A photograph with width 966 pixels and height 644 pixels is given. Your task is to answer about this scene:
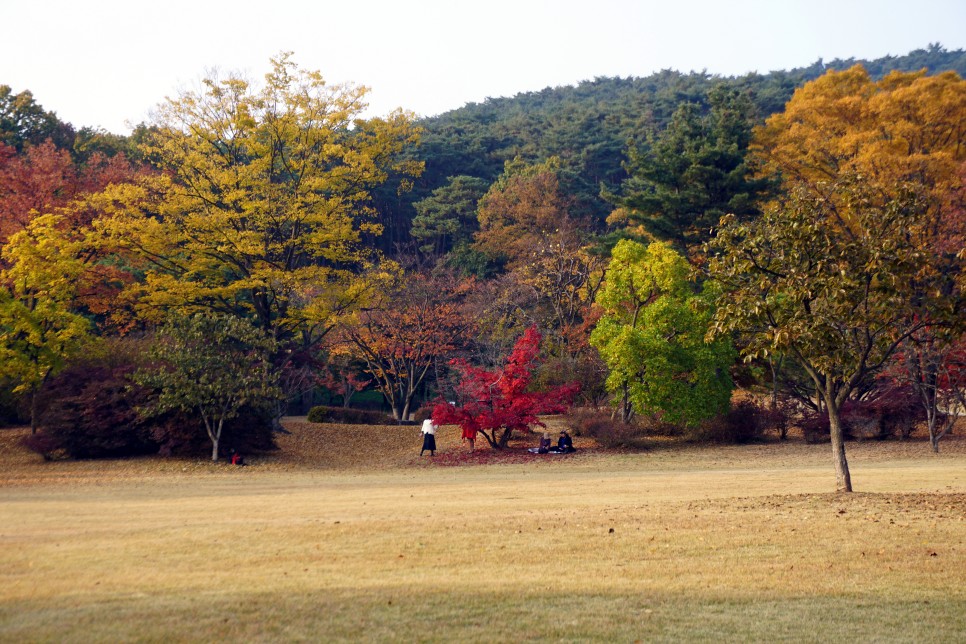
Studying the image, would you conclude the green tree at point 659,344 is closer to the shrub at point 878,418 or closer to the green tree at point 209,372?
the shrub at point 878,418

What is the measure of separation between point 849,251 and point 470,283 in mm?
31675

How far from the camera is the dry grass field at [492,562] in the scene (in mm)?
7555

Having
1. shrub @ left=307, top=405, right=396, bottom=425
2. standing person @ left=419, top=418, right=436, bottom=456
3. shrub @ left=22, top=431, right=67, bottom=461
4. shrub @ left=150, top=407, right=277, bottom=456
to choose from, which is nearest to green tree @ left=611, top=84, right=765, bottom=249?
shrub @ left=307, top=405, right=396, bottom=425

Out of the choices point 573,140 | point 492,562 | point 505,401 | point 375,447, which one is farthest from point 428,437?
point 573,140

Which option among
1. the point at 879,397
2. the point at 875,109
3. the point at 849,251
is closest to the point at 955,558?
the point at 849,251

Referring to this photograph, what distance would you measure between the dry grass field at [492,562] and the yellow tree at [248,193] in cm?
1307

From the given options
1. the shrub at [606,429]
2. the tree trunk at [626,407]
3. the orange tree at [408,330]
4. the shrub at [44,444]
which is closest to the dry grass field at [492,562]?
the shrub at [44,444]

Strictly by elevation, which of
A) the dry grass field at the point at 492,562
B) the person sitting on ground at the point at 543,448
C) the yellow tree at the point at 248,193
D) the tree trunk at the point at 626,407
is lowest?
the dry grass field at the point at 492,562

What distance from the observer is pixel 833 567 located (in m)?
9.88

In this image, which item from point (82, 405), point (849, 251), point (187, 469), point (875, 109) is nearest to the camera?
point (849, 251)

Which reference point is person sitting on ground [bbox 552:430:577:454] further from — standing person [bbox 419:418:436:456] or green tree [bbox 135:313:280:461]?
green tree [bbox 135:313:280:461]

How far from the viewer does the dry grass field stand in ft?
24.8

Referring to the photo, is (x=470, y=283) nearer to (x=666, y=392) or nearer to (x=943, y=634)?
(x=666, y=392)

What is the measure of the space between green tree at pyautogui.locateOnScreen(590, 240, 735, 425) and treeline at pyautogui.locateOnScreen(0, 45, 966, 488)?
0.09 meters
